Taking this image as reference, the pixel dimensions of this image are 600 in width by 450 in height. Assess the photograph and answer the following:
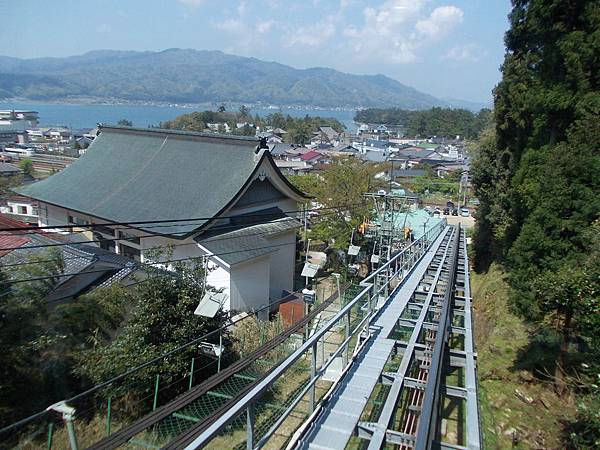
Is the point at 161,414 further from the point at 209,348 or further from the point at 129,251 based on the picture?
the point at 129,251

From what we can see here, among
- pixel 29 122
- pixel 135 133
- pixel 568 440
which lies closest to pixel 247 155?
pixel 135 133

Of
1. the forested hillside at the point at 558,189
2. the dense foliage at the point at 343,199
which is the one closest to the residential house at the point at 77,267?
the forested hillside at the point at 558,189

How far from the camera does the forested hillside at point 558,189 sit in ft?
19.3

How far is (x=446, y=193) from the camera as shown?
164 feet

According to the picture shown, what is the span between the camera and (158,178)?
1501 cm

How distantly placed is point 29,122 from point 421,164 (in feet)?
327

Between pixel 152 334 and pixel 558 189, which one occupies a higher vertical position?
pixel 558 189

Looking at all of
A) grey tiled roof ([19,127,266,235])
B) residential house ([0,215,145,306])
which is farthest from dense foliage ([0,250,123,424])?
grey tiled roof ([19,127,266,235])

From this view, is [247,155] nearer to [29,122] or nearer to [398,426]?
[398,426]

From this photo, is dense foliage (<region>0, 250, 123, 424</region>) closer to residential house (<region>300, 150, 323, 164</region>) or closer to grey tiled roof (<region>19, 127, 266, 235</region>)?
grey tiled roof (<region>19, 127, 266, 235</region>)

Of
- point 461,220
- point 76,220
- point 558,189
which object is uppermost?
point 558,189

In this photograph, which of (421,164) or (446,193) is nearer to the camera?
(446,193)

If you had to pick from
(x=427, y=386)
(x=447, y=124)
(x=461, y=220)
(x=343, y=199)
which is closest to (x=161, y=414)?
(x=427, y=386)

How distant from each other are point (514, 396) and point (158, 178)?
472 inches
